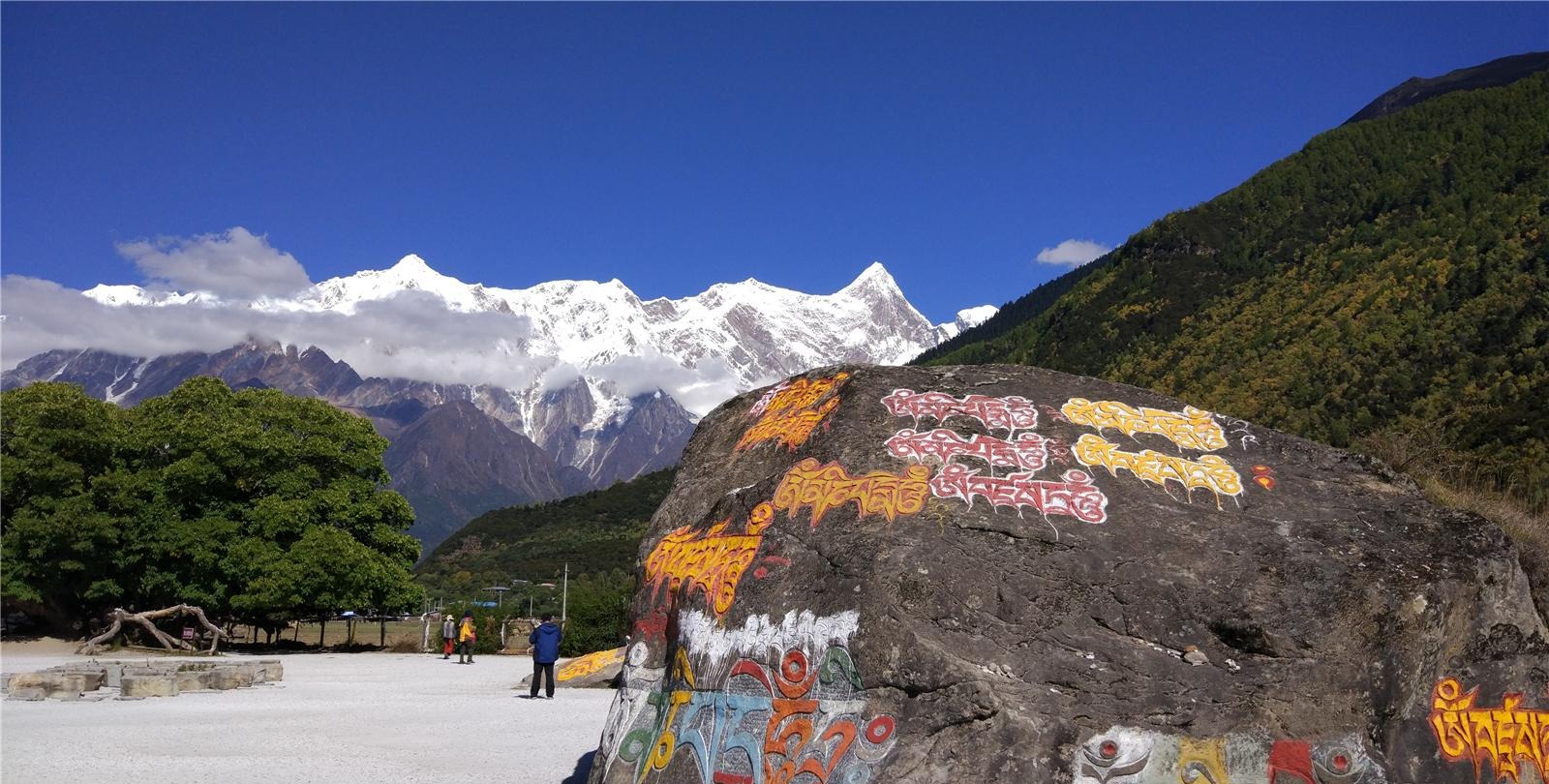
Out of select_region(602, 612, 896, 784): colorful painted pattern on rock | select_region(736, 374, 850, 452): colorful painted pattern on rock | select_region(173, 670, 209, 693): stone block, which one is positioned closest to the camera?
select_region(602, 612, 896, 784): colorful painted pattern on rock

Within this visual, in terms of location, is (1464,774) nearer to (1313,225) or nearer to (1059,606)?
(1059,606)

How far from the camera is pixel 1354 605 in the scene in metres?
8.07

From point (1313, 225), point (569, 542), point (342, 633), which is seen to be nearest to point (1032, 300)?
point (1313, 225)

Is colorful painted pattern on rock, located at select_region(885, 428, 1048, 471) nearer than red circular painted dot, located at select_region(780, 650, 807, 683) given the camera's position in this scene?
No

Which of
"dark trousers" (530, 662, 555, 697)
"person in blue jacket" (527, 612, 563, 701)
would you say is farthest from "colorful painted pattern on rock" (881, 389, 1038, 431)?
"dark trousers" (530, 662, 555, 697)

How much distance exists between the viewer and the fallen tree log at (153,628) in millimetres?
33688

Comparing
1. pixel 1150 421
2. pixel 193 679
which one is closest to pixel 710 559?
pixel 1150 421

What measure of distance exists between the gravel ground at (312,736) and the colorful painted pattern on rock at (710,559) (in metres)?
3.72

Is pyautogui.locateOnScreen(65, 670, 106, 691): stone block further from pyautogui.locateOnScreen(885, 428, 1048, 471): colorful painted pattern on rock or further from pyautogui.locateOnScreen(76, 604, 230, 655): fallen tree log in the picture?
pyautogui.locateOnScreen(885, 428, 1048, 471): colorful painted pattern on rock

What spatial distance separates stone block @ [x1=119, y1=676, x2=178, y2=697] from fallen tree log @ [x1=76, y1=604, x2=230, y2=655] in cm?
1405

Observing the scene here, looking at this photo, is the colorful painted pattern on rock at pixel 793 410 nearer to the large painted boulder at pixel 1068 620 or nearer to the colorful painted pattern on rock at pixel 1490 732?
the large painted boulder at pixel 1068 620

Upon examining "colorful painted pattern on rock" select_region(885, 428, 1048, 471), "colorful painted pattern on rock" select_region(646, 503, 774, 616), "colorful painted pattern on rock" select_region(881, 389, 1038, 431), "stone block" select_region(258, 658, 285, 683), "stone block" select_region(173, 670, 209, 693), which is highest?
"colorful painted pattern on rock" select_region(881, 389, 1038, 431)

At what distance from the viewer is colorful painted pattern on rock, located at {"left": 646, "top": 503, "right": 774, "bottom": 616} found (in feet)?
28.9

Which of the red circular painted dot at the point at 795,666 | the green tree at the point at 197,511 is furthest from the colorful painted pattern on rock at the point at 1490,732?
the green tree at the point at 197,511
